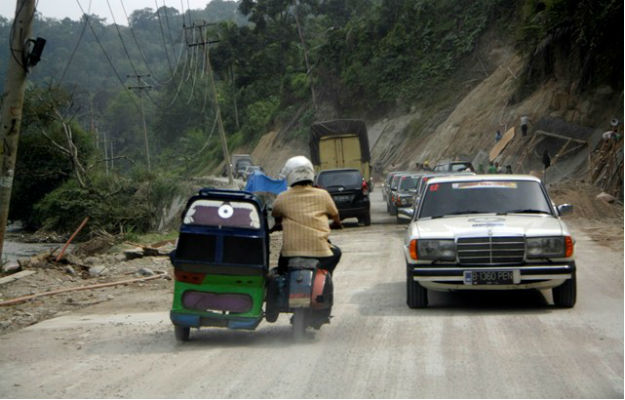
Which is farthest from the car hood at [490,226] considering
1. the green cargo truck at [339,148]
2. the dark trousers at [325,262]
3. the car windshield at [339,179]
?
the green cargo truck at [339,148]

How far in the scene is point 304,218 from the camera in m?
8.73

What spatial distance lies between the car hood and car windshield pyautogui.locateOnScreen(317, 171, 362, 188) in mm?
14348

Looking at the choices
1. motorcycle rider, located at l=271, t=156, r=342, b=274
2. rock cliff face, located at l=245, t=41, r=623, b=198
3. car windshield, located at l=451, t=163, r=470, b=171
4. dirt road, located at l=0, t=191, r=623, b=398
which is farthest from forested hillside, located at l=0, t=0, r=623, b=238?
motorcycle rider, located at l=271, t=156, r=342, b=274

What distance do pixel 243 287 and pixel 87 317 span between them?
4172 millimetres

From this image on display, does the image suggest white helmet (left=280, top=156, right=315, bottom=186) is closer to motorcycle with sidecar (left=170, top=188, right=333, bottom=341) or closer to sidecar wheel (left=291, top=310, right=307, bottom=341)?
motorcycle with sidecar (left=170, top=188, right=333, bottom=341)

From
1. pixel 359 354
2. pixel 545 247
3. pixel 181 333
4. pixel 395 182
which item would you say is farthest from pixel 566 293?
pixel 395 182

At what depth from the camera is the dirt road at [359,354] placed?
658cm

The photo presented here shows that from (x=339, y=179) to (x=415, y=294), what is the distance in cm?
1512

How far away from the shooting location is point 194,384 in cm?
677

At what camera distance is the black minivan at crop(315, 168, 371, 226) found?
25.1m

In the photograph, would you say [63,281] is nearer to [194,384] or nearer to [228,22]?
[194,384]

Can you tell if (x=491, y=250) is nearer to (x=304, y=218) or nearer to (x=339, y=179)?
(x=304, y=218)

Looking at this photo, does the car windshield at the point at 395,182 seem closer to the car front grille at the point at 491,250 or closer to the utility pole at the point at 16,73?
the utility pole at the point at 16,73

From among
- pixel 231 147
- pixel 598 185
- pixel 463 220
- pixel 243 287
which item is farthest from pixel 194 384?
pixel 231 147
